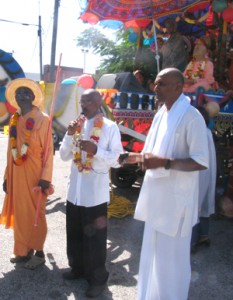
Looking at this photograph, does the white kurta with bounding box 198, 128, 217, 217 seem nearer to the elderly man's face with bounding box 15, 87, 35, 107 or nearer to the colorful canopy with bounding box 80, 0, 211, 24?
the elderly man's face with bounding box 15, 87, 35, 107

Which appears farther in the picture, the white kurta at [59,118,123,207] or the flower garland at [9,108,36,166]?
the flower garland at [9,108,36,166]

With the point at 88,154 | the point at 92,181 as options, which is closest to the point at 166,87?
the point at 88,154

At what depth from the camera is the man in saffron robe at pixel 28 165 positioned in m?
3.29

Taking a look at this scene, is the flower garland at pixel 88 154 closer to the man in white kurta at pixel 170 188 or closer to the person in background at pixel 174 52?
the man in white kurta at pixel 170 188

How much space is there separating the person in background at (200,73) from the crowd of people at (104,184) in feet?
5.62

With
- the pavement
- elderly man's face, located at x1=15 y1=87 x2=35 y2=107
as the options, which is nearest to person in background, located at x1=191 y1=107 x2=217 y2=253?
the pavement

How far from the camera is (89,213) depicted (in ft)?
9.71

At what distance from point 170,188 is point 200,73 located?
11.0ft

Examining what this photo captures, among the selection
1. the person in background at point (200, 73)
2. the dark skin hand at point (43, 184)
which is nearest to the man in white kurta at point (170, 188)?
the dark skin hand at point (43, 184)

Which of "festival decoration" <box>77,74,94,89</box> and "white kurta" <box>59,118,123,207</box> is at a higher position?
"festival decoration" <box>77,74,94,89</box>

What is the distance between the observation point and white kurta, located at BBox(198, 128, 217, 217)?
379 centimetres

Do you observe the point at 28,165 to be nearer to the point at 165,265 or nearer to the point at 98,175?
the point at 98,175

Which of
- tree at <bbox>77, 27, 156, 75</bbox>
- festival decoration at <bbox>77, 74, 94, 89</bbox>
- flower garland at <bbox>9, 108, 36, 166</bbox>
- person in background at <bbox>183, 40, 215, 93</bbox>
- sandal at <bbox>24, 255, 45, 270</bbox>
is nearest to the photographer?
flower garland at <bbox>9, 108, 36, 166</bbox>

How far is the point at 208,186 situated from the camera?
3.87m
